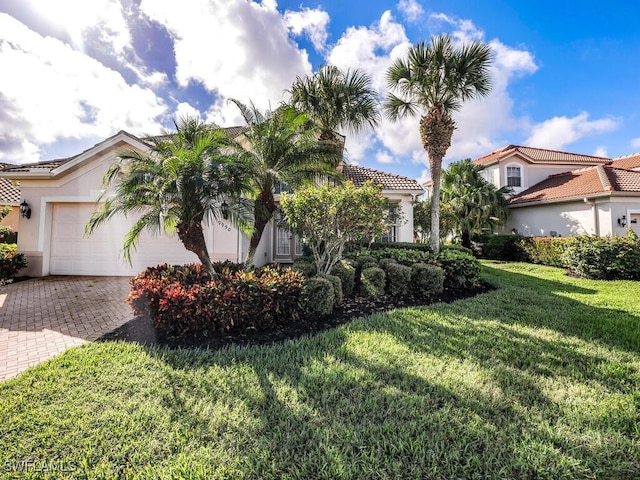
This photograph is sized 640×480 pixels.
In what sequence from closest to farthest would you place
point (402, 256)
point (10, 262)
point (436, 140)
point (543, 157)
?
point (402, 256)
point (10, 262)
point (436, 140)
point (543, 157)

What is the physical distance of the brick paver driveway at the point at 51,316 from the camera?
4992mm

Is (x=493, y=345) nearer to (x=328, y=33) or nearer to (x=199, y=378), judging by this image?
(x=199, y=378)

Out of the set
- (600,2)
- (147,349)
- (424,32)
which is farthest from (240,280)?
(600,2)

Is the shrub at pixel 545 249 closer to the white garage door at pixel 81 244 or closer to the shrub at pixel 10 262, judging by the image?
the white garage door at pixel 81 244

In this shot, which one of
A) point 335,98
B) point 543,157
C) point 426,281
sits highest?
point 543,157

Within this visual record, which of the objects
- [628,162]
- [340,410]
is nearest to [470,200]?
[628,162]

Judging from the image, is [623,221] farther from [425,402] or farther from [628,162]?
[425,402]

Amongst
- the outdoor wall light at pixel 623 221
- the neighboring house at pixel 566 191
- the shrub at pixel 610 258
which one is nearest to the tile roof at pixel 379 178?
the shrub at pixel 610 258

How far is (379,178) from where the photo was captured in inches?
599

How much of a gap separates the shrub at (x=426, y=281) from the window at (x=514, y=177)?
1941 cm

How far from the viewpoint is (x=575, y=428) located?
9.57ft

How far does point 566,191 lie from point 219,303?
73.6 ft

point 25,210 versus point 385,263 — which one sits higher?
point 25,210

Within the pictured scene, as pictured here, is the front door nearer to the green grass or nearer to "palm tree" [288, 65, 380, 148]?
"palm tree" [288, 65, 380, 148]
